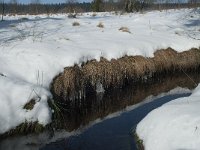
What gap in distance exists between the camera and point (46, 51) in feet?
37.5

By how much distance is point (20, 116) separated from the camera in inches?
348

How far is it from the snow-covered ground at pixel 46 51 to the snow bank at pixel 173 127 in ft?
7.12

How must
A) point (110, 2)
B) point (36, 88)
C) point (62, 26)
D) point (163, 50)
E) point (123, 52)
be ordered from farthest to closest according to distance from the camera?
point (110, 2)
point (62, 26)
point (163, 50)
point (123, 52)
point (36, 88)

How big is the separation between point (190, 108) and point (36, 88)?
3.25 metres

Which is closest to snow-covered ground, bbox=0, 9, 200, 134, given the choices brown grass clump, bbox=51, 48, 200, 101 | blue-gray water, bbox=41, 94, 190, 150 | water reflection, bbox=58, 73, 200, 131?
Result: brown grass clump, bbox=51, 48, 200, 101

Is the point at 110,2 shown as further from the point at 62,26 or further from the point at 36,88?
the point at 36,88

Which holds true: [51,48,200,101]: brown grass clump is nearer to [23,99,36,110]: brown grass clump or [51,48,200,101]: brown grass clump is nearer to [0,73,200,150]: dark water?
[0,73,200,150]: dark water

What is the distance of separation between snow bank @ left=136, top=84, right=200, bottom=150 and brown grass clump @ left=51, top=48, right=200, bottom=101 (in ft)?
8.64

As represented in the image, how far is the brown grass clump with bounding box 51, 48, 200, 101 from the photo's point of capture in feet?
35.6

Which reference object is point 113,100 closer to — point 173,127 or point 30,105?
point 30,105

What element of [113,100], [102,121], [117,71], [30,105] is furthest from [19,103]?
[117,71]

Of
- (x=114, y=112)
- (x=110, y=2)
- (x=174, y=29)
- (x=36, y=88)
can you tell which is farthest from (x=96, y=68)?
(x=110, y=2)

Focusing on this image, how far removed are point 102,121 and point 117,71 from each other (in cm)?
257

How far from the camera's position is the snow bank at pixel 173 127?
702 cm
